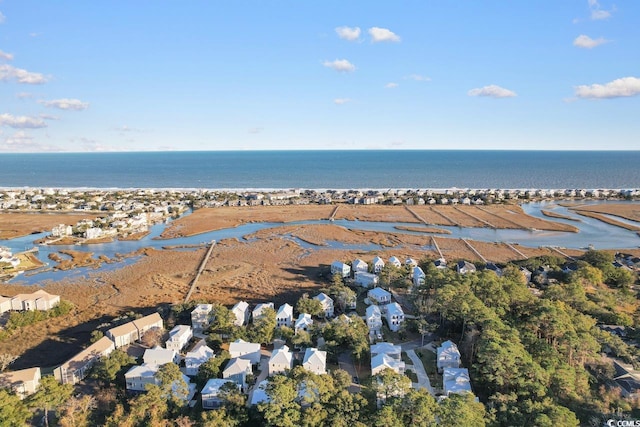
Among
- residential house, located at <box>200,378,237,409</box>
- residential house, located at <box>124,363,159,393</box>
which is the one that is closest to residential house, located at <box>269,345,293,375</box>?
residential house, located at <box>200,378,237,409</box>

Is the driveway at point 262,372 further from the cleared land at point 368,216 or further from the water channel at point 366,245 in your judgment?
the cleared land at point 368,216

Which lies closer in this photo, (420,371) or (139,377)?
(139,377)

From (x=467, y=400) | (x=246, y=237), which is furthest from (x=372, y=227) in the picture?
(x=467, y=400)

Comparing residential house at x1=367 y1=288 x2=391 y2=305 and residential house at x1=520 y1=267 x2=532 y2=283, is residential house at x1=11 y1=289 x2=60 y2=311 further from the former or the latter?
residential house at x1=520 y1=267 x2=532 y2=283

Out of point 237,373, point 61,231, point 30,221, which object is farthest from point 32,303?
point 30,221

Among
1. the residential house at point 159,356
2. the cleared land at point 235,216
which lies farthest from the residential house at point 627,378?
the cleared land at point 235,216

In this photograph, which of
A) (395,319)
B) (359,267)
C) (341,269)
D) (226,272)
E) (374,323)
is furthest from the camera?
(226,272)

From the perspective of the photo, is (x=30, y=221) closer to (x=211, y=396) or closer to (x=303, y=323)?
(x=303, y=323)
